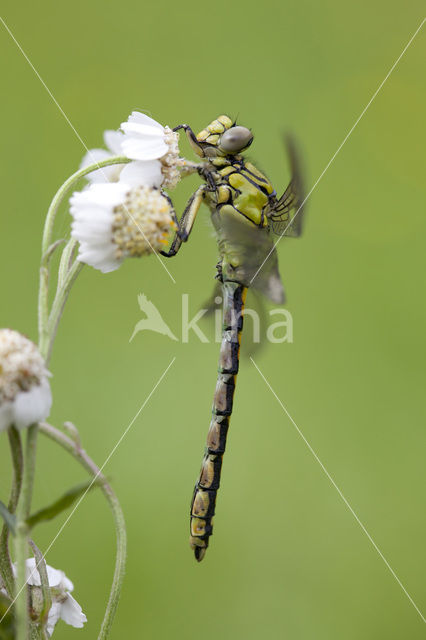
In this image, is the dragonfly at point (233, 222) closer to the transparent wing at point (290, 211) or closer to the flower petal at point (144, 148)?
the transparent wing at point (290, 211)

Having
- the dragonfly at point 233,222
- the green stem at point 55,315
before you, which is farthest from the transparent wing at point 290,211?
the green stem at point 55,315

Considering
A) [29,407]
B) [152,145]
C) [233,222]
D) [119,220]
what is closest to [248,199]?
[233,222]

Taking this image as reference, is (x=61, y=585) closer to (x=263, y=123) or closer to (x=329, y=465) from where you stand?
(x=329, y=465)

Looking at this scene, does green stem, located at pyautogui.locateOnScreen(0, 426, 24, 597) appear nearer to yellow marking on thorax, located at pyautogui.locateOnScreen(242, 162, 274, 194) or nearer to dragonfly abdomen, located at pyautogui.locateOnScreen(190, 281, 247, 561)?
dragonfly abdomen, located at pyautogui.locateOnScreen(190, 281, 247, 561)

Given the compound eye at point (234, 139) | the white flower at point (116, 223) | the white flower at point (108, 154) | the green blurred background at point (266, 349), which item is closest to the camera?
the white flower at point (116, 223)

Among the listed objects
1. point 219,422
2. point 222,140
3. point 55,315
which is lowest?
point 219,422

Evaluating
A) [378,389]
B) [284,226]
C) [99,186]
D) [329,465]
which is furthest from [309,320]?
[99,186]

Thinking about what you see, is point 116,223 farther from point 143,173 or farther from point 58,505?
point 58,505
